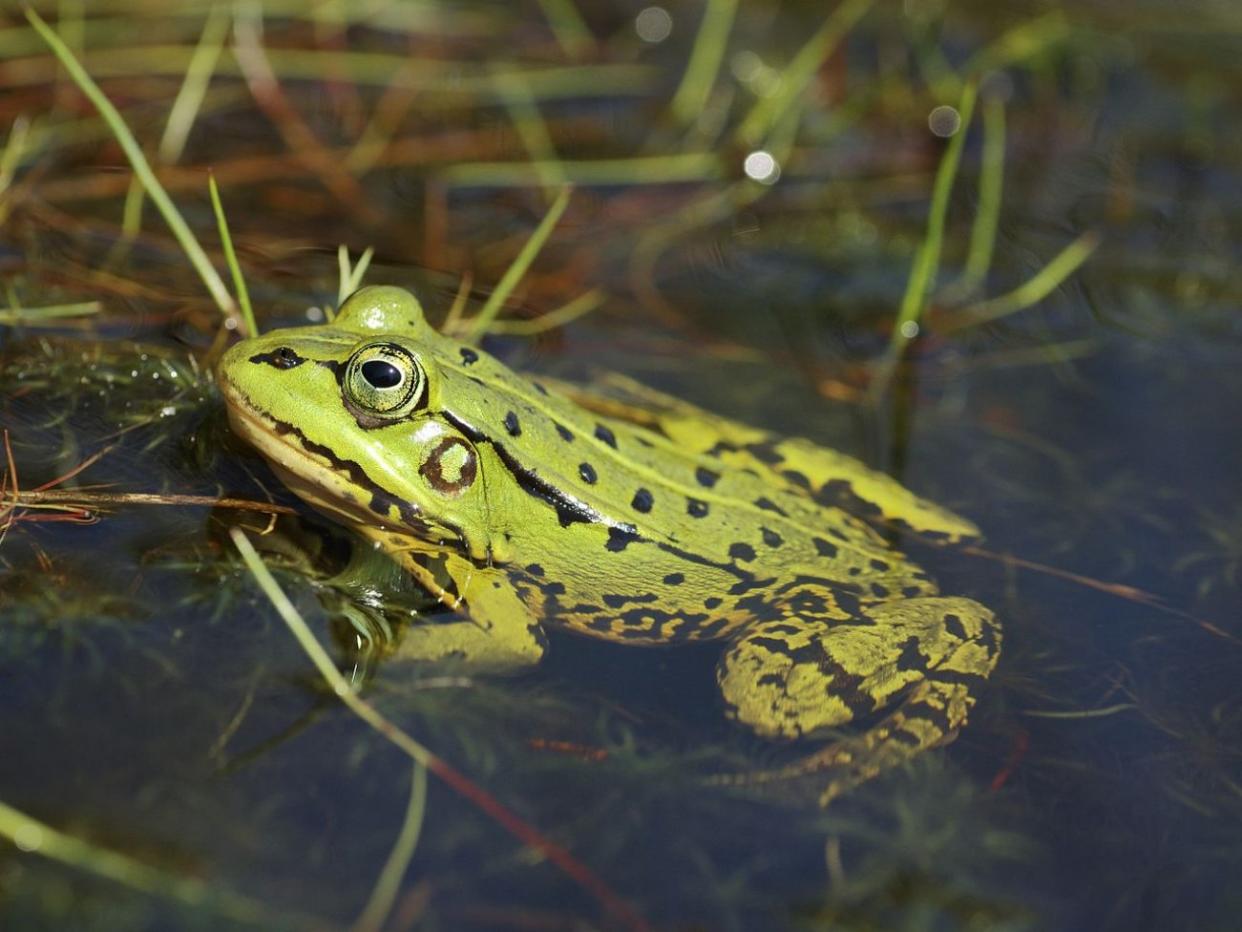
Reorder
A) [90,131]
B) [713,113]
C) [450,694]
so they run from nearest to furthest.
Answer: [450,694] < [90,131] < [713,113]

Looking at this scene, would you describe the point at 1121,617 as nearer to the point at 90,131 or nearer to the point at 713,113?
the point at 713,113

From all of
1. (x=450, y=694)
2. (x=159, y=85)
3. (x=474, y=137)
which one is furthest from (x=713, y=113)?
(x=450, y=694)

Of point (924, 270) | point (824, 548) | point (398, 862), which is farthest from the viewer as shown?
point (924, 270)

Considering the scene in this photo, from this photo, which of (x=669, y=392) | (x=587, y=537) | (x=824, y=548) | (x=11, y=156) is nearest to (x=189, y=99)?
(x=11, y=156)

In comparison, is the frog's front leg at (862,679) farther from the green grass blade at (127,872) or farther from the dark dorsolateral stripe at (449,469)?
the green grass blade at (127,872)

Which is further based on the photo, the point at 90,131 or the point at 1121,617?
the point at 90,131

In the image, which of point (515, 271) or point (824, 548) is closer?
point (824, 548)

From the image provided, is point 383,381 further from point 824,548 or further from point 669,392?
point 669,392

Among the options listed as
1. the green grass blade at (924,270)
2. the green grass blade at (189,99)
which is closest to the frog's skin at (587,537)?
the green grass blade at (924,270)

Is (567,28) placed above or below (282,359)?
above
